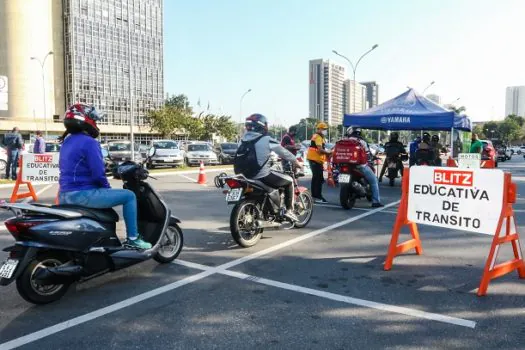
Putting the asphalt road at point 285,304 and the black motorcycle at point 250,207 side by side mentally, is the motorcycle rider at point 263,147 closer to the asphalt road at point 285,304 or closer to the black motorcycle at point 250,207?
the black motorcycle at point 250,207

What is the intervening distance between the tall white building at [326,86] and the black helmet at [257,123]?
75.3 metres

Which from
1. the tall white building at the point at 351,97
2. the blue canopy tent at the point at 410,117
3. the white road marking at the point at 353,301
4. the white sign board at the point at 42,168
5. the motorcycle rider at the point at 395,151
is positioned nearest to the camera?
the white road marking at the point at 353,301

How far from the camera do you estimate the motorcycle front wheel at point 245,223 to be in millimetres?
6105

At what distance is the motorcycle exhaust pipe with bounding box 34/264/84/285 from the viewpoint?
3.96 meters

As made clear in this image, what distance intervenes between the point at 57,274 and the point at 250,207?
2889 mm

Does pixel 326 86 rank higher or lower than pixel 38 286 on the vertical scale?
higher

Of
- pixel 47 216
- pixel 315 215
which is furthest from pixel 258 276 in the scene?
pixel 315 215

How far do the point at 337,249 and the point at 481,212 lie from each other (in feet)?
6.77

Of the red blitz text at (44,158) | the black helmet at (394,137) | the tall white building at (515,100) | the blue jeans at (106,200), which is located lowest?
the blue jeans at (106,200)

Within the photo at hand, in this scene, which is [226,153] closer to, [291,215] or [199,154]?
[199,154]

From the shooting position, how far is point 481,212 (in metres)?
4.68

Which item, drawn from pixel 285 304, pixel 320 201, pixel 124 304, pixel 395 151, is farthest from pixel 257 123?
pixel 395 151

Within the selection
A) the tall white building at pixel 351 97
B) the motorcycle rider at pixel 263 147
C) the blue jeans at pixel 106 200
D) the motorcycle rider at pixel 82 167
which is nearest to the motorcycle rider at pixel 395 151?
the motorcycle rider at pixel 263 147

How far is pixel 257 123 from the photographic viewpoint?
6453 mm
